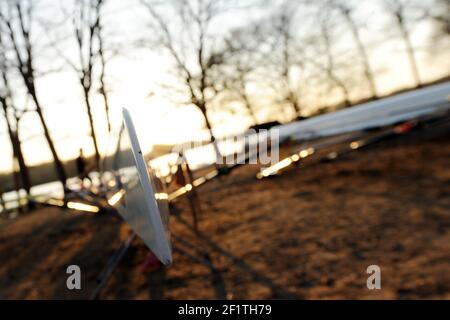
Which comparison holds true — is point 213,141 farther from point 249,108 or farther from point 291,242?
point 291,242

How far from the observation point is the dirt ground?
611 cm

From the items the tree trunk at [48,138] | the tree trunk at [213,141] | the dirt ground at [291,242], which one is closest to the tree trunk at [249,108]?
the tree trunk at [213,141]

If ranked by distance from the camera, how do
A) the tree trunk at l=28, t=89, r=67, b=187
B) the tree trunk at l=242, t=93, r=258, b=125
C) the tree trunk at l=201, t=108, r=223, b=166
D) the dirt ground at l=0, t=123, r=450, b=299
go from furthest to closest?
1. the tree trunk at l=242, t=93, r=258, b=125
2. the tree trunk at l=28, t=89, r=67, b=187
3. the tree trunk at l=201, t=108, r=223, b=166
4. the dirt ground at l=0, t=123, r=450, b=299

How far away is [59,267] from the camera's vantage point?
9203 millimetres

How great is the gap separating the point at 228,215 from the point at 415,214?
4.51 m

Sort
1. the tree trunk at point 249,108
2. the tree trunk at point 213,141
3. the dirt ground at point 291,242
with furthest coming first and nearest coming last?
the tree trunk at point 249,108
the tree trunk at point 213,141
the dirt ground at point 291,242

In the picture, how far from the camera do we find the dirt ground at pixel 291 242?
6109 millimetres

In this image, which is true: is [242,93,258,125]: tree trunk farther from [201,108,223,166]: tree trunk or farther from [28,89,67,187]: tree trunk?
[28,89,67,187]: tree trunk

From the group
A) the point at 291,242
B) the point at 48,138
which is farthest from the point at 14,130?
the point at 291,242

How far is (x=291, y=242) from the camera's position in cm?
777

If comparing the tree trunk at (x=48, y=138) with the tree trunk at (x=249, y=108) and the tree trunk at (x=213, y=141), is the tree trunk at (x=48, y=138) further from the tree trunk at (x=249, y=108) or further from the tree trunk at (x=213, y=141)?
the tree trunk at (x=249, y=108)

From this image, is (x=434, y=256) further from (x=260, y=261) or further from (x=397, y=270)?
(x=260, y=261)

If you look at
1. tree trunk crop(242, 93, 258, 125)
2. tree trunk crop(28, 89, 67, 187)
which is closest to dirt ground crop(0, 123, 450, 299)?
tree trunk crop(28, 89, 67, 187)
